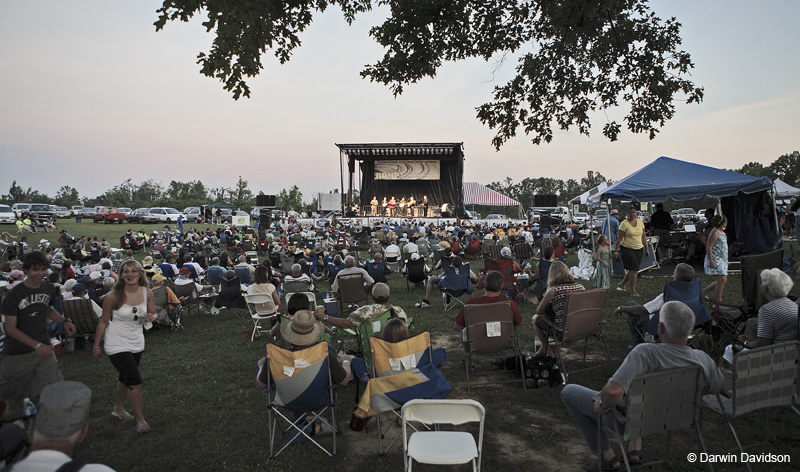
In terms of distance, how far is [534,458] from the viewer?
293 centimetres

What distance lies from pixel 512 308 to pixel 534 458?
1.43 m

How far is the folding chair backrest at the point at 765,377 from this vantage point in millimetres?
2504

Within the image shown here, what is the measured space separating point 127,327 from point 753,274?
5711 mm

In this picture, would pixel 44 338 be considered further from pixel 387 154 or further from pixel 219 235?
pixel 387 154

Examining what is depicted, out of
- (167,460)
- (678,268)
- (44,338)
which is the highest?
(678,268)

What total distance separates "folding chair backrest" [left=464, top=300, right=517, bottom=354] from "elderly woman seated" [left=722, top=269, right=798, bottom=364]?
68.9 inches

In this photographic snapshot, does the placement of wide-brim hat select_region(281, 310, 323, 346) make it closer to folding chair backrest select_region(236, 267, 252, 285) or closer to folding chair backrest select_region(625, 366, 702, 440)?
folding chair backrest select_region(625, 366, 702, 440)

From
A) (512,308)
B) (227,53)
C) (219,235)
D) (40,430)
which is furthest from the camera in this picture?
(219,235)

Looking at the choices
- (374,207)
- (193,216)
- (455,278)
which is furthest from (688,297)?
(193,216)

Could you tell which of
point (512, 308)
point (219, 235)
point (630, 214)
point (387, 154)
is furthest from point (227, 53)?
point (387, 154)

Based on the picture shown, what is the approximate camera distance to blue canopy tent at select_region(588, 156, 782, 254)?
881 cm

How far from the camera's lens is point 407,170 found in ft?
103

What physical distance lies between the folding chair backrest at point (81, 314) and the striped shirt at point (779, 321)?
22.1 ft

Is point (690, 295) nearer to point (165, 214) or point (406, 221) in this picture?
point (406, 221)
